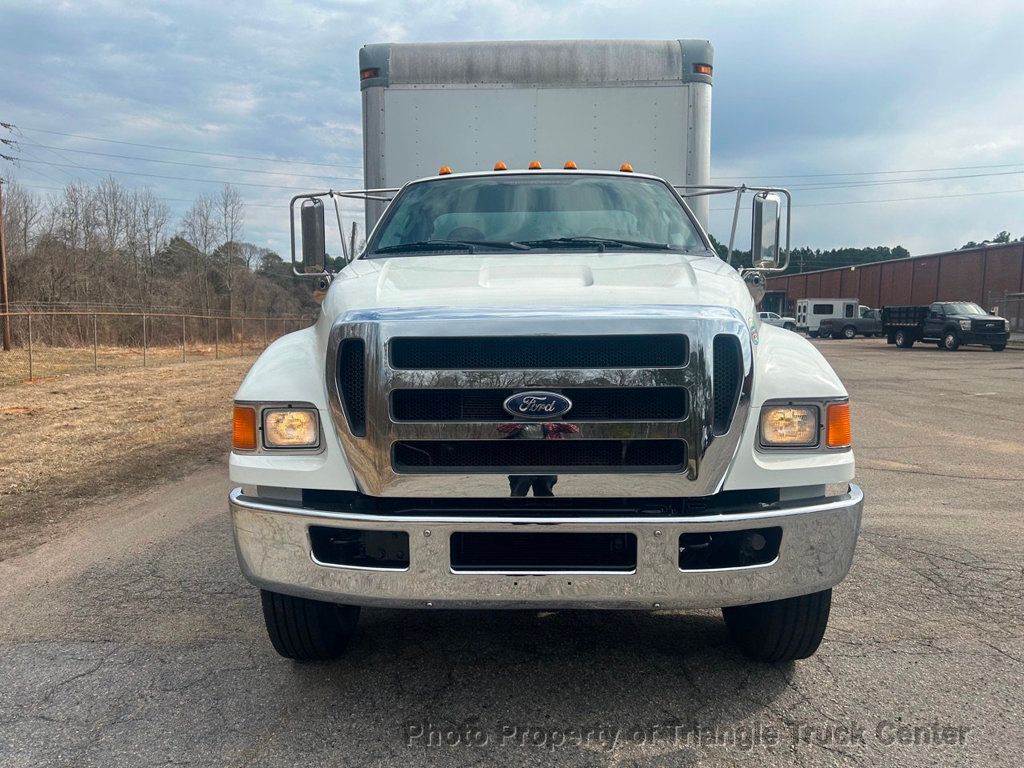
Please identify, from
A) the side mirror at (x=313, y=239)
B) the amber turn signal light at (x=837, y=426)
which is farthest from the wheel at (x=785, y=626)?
the side mirror at (x=313, y=239)

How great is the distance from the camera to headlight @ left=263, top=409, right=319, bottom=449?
2.74 meters

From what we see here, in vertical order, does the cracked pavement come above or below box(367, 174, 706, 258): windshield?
below

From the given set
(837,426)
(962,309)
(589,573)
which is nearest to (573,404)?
(589,573)

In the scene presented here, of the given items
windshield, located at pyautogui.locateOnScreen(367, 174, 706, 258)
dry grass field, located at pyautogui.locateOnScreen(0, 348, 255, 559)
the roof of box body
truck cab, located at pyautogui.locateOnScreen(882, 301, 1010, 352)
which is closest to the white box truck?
windshield, located at pyautogui.locateOnScreen(367, 174, 706, 258)

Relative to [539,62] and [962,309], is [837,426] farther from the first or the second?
[962,309]

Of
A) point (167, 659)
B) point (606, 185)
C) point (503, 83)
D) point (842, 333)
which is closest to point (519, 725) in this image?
point (167, 659)

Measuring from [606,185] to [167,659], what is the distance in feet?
10.8

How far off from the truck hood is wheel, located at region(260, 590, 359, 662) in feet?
3.71

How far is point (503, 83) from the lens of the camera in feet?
20.0

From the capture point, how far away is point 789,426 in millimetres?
2699

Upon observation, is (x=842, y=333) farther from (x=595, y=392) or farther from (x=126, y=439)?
(x=595, y=392)

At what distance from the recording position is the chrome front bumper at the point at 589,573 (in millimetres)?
2533

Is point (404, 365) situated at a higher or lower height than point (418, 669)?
higher

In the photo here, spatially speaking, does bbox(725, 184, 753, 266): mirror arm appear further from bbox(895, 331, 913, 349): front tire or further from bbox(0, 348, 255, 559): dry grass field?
bbox(895, 331, 913, 349): front tire
